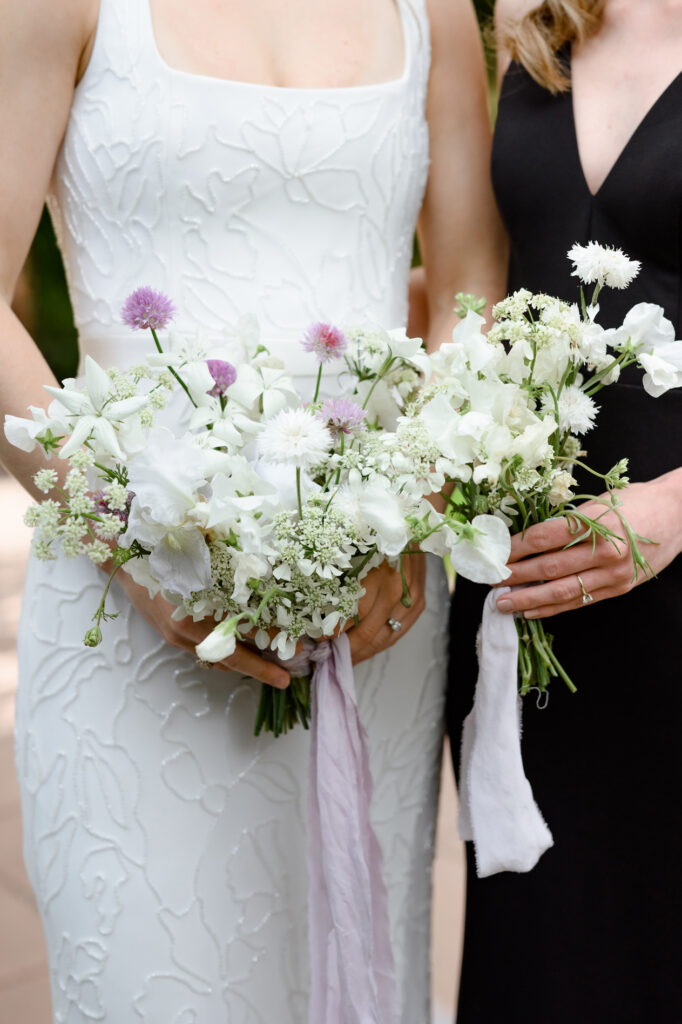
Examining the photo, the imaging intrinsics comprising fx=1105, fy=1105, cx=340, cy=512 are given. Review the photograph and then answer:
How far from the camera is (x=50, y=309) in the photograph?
4527mm

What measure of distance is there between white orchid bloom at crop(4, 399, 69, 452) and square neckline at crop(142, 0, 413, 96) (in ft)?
2.14

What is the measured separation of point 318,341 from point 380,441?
154 millimetres

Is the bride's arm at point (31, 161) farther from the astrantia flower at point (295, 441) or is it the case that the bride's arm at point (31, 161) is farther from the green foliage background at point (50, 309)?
the green foliage background at point (50, 309)

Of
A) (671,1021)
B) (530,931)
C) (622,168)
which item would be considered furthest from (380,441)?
(671,1021)

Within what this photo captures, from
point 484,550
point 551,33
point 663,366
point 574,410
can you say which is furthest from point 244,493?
point 551,33

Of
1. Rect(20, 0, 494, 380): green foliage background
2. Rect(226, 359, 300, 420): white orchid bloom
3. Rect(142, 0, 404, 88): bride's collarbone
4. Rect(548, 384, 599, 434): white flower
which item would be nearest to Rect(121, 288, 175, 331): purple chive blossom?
Rect(226, 359, 300, 420): white orchid bloom

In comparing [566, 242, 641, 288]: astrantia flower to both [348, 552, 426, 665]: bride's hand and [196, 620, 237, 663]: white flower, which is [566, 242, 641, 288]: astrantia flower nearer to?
[348, 552, 426, 665]: bride's hand

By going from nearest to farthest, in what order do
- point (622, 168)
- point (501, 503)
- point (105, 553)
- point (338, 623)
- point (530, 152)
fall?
point (105, 553) < point (501, 503) < point (338, 623) < point (622, 168) < point (530, 152)

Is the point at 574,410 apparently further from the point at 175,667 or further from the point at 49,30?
the point at 49,30

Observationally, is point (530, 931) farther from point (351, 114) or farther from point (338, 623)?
point (351, 114)

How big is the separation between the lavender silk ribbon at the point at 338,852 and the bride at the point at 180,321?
88 millimetres

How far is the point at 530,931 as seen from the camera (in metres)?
1.84

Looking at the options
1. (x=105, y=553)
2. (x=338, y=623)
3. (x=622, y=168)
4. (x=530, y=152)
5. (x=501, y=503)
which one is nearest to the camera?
(x=105, y=553)

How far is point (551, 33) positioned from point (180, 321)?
831 millimetres
